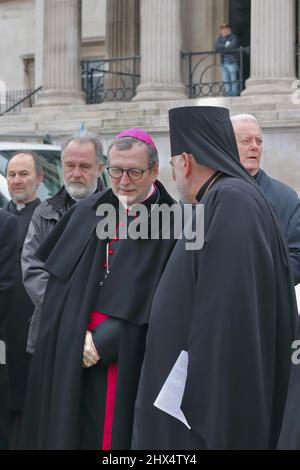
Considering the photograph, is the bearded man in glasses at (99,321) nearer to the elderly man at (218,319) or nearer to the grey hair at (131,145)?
the grey hair at (131,145)

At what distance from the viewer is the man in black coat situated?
6113mm

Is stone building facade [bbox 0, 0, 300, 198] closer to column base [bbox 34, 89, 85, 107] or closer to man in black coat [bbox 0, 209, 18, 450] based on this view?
column base [bbox 34, 89, 85, 107]

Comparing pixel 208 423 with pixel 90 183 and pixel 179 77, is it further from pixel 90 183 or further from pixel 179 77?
pixel 179 77

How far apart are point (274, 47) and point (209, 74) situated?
4.69 m

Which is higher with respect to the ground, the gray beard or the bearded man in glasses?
the gray beard

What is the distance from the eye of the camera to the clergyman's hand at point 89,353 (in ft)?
17.1

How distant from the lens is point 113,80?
27.2 m

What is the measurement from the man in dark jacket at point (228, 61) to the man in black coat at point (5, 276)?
17.6m

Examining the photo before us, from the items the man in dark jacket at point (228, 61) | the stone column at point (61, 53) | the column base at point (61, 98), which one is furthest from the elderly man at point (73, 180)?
Answer: the stone column at point (61, 53)

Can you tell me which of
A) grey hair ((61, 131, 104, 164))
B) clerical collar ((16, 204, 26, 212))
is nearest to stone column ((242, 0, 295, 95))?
clerical collar ((16, 204, 26, 212))

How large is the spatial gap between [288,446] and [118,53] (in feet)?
82.8

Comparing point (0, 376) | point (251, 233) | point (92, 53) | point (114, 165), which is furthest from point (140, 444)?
point (92, 53)

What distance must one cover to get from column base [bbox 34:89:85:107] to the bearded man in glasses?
19102 mm

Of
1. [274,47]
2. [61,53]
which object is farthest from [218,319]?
[61,53]
